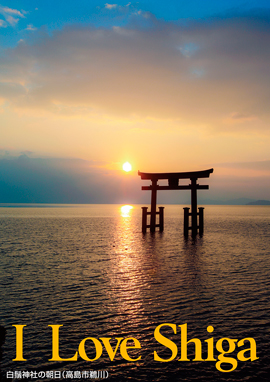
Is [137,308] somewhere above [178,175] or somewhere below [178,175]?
below

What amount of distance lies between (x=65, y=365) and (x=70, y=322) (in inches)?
82.7

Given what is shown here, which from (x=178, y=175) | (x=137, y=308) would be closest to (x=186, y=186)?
(x=178, y=175)

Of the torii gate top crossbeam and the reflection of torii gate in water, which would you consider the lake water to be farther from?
the torii gate top crossbeam

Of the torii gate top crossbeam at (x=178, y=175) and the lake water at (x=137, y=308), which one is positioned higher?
the torii gate top crossbeam at (x=178, y=175)

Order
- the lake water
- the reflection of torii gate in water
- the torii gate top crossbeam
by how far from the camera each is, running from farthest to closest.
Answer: the reflection of torii gate in water < the torii gate top crossbeam < the lake water

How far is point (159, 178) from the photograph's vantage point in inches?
1238

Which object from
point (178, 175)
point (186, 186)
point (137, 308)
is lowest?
point (137, 308)

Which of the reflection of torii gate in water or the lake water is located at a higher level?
the reflection of torii gate in water

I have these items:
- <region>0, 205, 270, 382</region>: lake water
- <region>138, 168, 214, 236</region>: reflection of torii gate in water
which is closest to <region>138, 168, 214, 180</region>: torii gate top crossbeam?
<region>138, 168, 214, 236</region>: reflection of torii gate in water

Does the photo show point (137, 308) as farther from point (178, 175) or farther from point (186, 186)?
point (178, 175)

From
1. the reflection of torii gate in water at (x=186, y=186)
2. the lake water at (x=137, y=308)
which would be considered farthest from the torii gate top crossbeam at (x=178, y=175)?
the lake water at (x=137, y=308)

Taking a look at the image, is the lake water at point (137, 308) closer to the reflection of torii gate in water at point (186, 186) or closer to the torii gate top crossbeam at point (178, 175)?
the reflection of torii gate in water at point (186, 186)

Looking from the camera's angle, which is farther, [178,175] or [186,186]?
[178,175]

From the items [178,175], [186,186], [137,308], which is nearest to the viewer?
[137,308]
